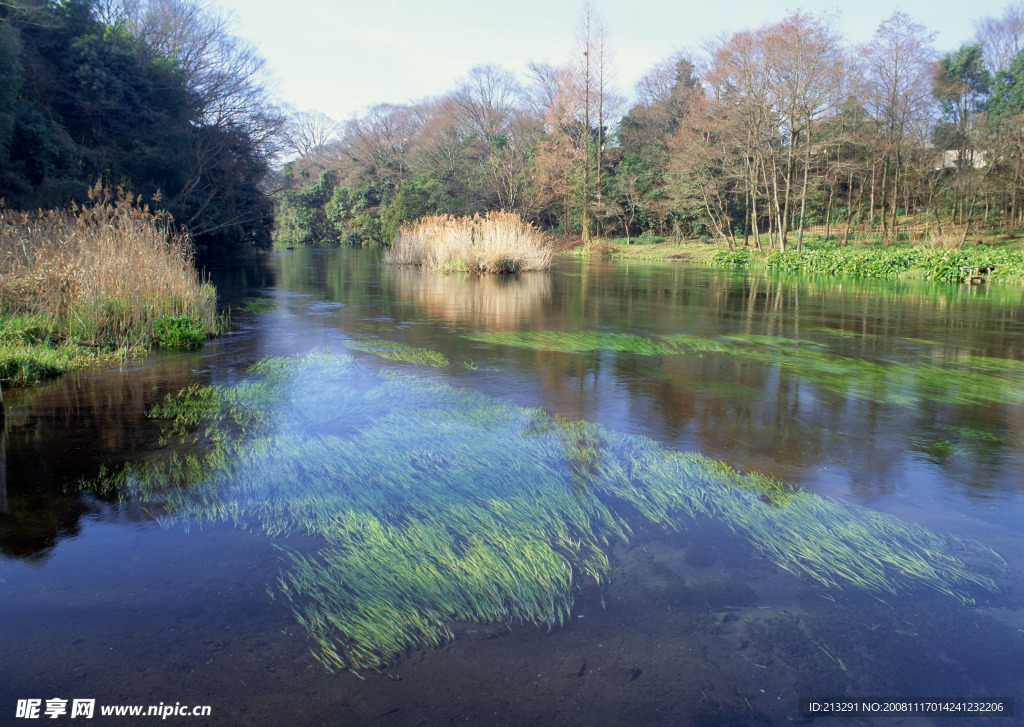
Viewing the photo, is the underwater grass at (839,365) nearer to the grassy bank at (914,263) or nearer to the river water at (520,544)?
the river water at (520,544)

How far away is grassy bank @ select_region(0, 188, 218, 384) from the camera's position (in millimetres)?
7895

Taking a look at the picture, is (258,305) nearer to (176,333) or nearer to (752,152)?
(176,333)

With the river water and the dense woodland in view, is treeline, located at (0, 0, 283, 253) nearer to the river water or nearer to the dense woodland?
the dense woodland

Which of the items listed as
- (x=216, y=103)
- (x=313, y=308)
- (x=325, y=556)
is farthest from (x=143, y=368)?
(x=216, y=103)

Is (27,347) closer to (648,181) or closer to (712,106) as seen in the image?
(712,106)

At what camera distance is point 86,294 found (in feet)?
26.8

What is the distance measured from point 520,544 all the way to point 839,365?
18.4 ft

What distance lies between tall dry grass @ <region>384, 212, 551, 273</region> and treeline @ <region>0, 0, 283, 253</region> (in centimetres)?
856

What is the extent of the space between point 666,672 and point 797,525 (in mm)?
1478

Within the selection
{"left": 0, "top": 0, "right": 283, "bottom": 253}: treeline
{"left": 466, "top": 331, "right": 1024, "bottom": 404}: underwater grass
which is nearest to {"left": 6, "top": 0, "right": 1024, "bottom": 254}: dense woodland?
{"left": 0, "top": 0, "right": 283, "bottom": 253}: treeline

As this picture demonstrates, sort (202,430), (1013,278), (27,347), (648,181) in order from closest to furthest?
(202,430)
(27,347)
(1013,278)
(648,181)

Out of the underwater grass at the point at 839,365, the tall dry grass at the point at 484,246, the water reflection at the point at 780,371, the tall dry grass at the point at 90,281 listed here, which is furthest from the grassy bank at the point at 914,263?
the tall dry grass at the point at 90,281

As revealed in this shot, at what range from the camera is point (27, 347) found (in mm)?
7320

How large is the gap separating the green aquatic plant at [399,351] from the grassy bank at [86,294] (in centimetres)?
211
